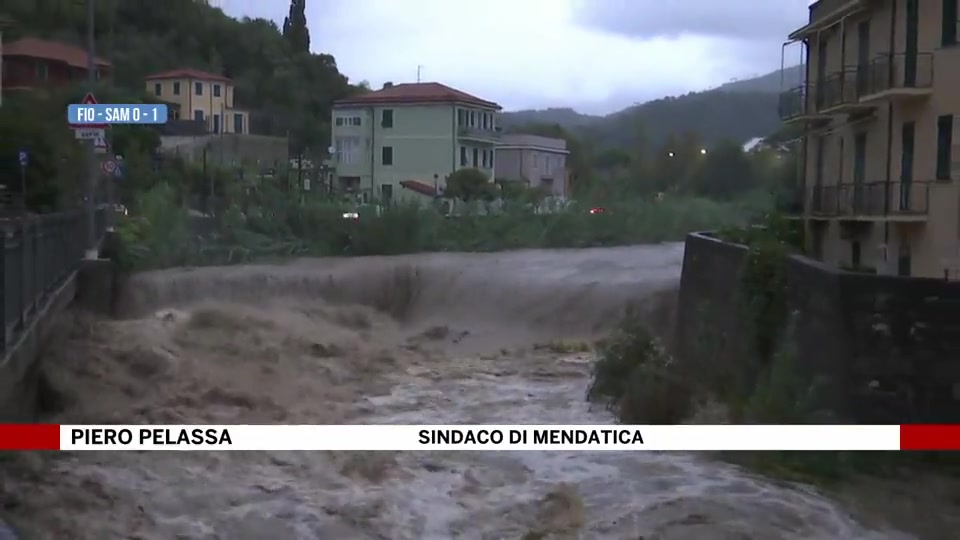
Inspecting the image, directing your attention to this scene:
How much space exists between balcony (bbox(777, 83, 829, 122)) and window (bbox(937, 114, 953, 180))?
4.84m

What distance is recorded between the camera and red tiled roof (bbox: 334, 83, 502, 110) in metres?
22.3

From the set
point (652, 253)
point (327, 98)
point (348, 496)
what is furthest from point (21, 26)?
point (652, 253)

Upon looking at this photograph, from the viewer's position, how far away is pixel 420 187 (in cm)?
3034

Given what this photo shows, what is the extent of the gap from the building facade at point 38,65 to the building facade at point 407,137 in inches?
160

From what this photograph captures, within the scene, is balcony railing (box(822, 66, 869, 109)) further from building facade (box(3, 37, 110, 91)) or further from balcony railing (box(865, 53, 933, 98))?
building facade (box(3, 37, 110, 91))

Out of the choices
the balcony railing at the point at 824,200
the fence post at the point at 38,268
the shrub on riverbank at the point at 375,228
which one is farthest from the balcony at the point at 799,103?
the fence post at the point at 38,268

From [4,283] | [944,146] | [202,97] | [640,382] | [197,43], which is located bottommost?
[640,382]

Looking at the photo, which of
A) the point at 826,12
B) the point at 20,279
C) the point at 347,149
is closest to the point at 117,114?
the point at 20,279

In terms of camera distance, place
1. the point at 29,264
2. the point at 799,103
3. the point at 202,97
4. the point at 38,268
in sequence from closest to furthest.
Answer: the point at 29,264, the point at 38,268, the point at 202,97, the point at 799,103

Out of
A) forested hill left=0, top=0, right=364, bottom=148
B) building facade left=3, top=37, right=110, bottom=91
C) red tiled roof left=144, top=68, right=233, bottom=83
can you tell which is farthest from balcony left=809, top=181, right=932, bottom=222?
building facade left=3, top=37, right=110, bottom=91

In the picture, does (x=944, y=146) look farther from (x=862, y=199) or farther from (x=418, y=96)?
(x=418, y=96)

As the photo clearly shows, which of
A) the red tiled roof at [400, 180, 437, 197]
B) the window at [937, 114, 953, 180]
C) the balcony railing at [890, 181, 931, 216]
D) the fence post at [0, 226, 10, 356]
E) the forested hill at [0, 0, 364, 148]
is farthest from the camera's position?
the red tiled roof at [400, 180, 437, 197]

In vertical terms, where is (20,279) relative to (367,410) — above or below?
above

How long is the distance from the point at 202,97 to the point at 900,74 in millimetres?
10653
